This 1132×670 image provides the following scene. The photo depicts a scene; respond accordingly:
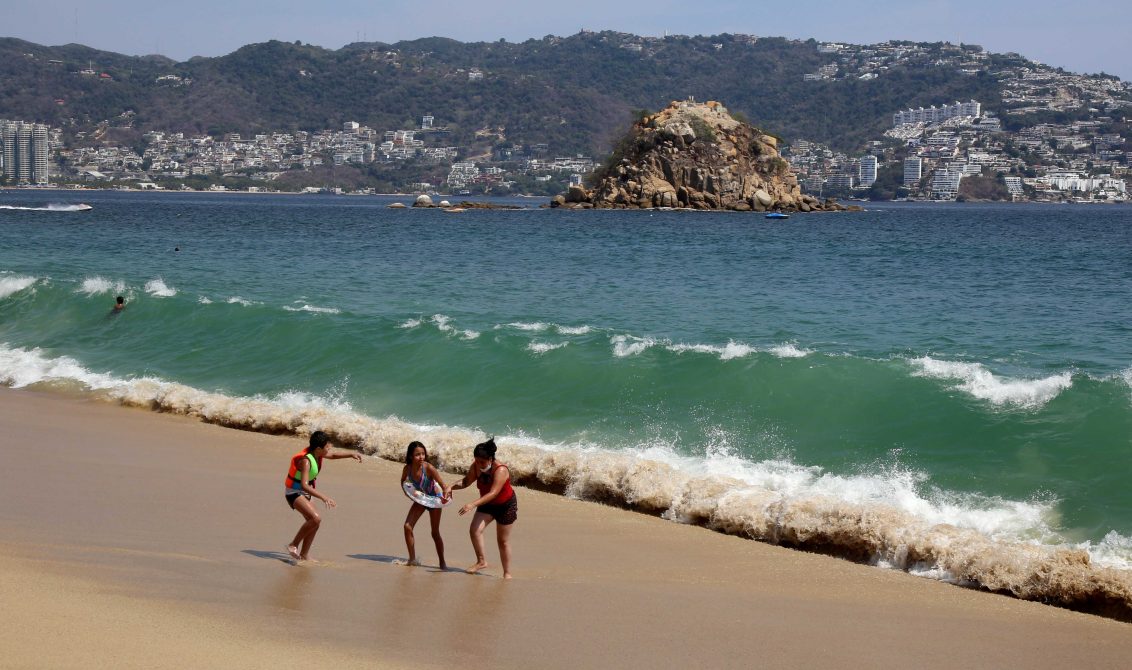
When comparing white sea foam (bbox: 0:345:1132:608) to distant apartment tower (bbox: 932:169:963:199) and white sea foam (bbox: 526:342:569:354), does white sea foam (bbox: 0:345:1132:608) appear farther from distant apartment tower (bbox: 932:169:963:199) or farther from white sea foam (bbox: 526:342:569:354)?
distant apartment tower (bbox: 932:169:963:199)

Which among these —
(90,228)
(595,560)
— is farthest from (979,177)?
(595,560)

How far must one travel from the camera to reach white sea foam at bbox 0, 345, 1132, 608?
27.5ft

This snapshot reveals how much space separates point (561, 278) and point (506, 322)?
34.4 ft

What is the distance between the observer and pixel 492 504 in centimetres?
812

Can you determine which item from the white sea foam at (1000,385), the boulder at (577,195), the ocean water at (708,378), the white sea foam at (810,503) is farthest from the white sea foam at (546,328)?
the boulder at (577,195)

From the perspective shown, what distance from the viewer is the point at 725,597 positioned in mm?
7891

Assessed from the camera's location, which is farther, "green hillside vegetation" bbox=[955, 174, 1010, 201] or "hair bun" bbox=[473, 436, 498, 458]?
"green hillside vegetation" bbox=[955, 174, 1010, 201]

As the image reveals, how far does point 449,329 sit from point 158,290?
406 inches

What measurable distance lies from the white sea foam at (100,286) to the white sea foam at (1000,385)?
18985 millimetres

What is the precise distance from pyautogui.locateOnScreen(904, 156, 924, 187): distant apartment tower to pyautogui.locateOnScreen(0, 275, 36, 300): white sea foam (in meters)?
171

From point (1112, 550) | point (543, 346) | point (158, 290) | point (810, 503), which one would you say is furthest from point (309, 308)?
point (1112, 550)

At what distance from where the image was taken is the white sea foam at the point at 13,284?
26.5 m

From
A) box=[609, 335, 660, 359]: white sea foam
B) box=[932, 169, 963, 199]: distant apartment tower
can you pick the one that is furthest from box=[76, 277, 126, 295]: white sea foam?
box=[932, 169, 963, 199]: distant apartment tower

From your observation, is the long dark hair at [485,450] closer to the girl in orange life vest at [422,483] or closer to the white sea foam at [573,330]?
the girl in orange life vest at [422,483]
